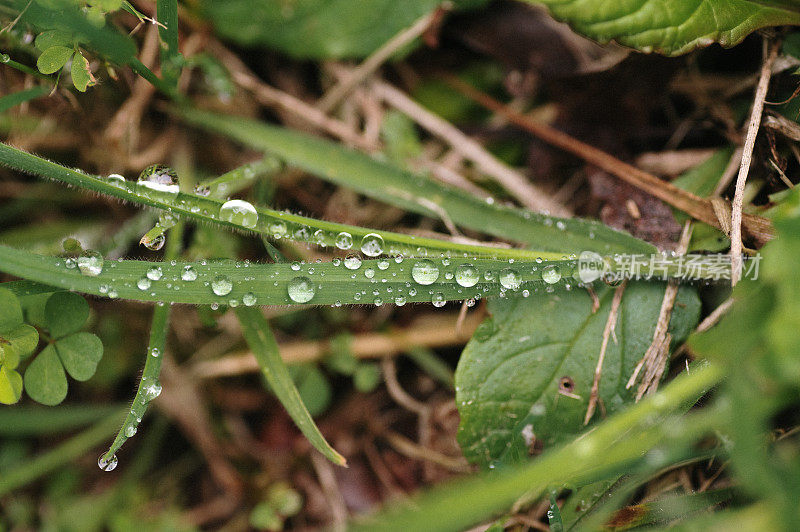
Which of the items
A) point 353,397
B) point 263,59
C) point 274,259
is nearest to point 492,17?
point 263,59

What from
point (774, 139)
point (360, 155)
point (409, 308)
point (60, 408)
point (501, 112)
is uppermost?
point (774, 139)

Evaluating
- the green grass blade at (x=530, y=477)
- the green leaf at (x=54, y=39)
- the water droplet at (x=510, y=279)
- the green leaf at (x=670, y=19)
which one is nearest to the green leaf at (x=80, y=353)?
the green leaf at (x=54, y=39)

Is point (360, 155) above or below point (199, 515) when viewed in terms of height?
above

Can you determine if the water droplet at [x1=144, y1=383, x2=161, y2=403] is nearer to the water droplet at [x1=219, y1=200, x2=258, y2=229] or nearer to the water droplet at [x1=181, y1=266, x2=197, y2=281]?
the water droplet at [x1=181, y1=266, x2=197, y2=281]

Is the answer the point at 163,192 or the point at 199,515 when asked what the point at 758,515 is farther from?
the point at 199,515

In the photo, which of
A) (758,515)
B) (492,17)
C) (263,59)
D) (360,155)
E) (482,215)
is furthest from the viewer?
(263,59)

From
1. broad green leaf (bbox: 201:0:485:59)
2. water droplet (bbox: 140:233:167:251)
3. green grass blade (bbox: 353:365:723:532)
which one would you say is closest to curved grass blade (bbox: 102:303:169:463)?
water droplet (bbox: 140:233:167:251)

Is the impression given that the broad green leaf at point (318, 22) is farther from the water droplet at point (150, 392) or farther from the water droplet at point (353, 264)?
the water droplet at point (150, 392)

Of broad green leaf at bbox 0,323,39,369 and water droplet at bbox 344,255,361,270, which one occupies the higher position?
water droplet at bbox 344,255,361,270
